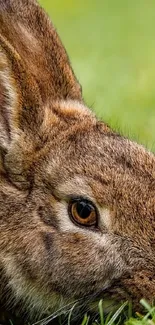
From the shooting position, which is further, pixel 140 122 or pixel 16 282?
pixel 140 122

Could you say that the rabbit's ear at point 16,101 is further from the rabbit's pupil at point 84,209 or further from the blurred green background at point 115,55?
the blurred green background at point 115,55

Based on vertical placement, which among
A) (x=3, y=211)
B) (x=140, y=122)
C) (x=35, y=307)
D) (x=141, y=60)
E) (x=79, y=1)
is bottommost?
(x=35, y=307)

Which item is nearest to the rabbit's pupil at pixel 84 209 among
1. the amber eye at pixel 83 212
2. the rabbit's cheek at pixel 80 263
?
the amber eye at pixel 83 212

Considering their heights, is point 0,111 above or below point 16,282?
above

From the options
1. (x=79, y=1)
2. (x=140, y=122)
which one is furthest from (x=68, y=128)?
(x=79, y=1)

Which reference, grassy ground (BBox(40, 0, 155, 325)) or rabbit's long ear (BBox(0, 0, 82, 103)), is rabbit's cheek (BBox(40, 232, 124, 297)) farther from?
rabbit's long ear (BBox(0, 0, 82, 103))

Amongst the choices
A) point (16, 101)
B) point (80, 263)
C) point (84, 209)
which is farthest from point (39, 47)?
point (80, 263)

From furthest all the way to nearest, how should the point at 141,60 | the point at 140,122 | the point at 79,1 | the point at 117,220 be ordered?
the point at 79,1 → the point at 141,60 → the point at 140,122 → the point at 117,220

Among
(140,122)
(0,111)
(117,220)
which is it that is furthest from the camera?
(140,122)

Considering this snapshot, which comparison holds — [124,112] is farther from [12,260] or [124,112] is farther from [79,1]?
[79,1]
